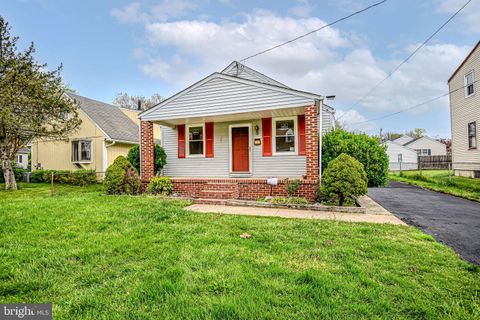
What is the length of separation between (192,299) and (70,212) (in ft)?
15.5

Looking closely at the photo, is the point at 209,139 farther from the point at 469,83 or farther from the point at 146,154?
the point at 469,83

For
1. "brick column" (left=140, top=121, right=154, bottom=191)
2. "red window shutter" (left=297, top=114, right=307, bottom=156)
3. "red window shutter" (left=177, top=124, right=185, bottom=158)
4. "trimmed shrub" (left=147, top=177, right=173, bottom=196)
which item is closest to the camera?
"trimmed shrub" (left=147, top=177, right=173, bottom=196)

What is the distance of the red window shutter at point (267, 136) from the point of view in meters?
10.3

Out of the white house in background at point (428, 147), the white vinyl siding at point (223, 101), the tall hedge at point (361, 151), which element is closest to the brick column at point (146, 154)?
the white vinyl siding at point (223, 101)

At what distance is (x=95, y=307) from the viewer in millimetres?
2225

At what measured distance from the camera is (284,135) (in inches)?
404

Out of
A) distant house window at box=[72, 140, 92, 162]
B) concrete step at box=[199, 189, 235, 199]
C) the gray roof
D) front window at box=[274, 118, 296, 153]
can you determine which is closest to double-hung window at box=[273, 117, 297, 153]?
front window at box=[274, 118, 296, 153]

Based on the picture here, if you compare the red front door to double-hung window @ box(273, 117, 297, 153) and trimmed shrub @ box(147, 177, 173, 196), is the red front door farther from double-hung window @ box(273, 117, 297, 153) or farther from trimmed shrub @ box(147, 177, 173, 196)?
trimmed shrub @ box(147, 177, 173, 196)

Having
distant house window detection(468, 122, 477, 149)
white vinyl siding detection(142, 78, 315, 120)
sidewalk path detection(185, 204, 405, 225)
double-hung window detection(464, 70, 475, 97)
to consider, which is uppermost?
double-hung window detection(464, 70, 475, 97)

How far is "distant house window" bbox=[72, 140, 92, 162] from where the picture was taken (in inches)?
611

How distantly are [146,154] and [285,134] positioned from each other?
542cm

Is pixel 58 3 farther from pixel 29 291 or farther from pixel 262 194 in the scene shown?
pixel 29 291

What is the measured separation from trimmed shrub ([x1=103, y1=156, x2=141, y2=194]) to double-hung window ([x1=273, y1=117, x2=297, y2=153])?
541cm

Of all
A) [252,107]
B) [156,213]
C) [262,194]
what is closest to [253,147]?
[252,107]
